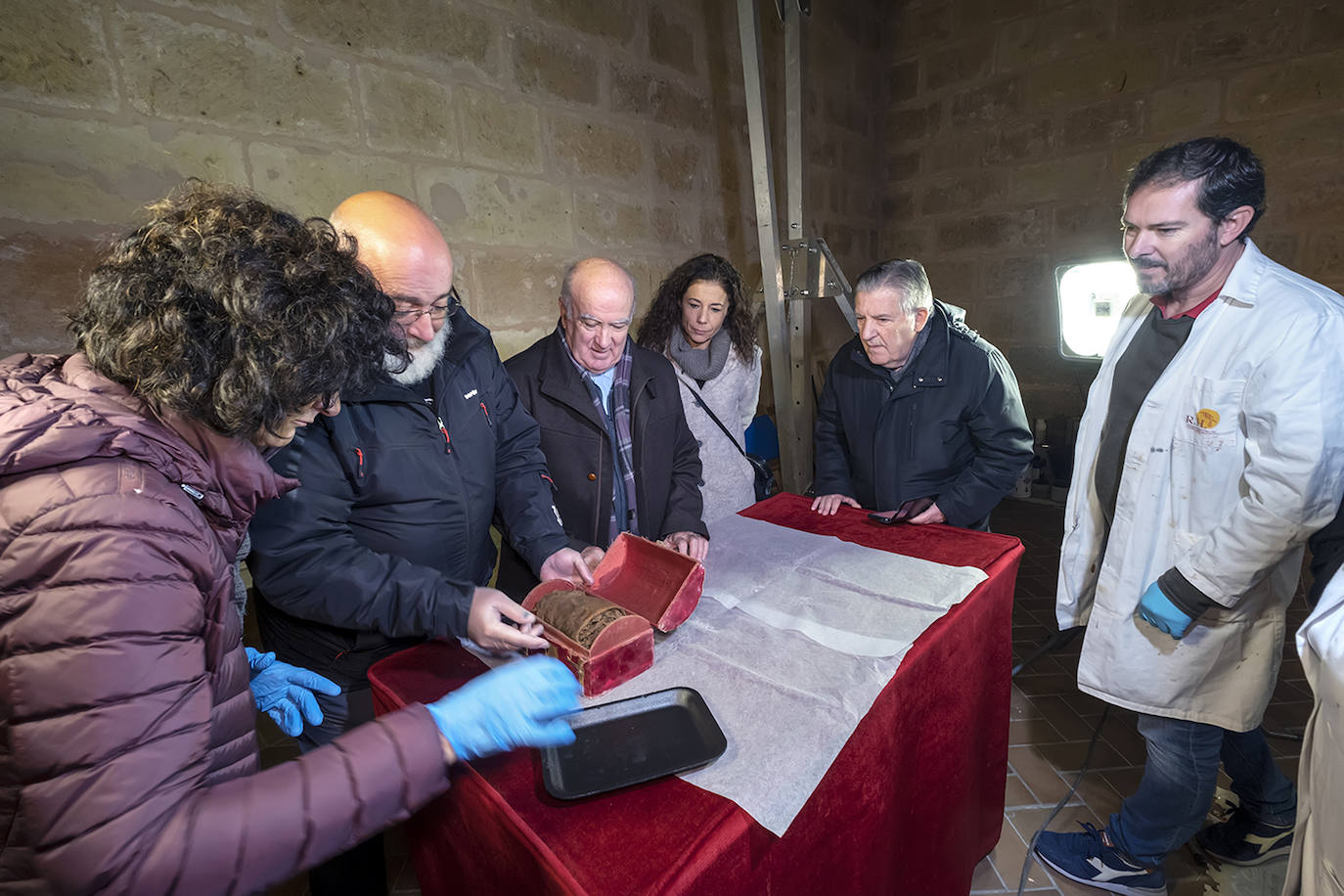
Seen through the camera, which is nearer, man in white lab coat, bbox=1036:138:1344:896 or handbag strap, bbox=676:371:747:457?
man in white lab coat, bbox=1036:138:1344:896

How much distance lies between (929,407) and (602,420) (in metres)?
1.16

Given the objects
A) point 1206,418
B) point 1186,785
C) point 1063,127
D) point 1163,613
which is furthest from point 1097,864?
point 1063,127

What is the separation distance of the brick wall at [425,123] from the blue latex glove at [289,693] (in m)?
1.47

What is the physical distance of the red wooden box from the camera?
45.3 inches

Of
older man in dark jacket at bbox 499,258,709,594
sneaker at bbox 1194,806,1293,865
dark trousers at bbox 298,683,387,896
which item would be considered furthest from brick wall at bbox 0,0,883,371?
sneaker at bbox 1194,806,1293,865

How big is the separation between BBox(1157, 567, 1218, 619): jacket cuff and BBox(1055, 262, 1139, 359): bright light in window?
2.93 metres

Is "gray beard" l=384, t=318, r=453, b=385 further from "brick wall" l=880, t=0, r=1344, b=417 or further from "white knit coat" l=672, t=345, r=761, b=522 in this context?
"brick wall" l=880, t=0, r=1344, b=417

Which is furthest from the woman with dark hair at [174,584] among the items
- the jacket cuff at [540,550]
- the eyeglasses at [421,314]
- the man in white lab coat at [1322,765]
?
the man in white lab coat at [1322,765]

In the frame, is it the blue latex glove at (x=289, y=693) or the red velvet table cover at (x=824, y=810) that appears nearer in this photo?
the red velvet table cover at (x=824, y=810)

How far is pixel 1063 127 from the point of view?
15.1ft

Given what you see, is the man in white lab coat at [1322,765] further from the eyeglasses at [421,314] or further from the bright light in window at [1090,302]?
the bright light in window at [1090,302]

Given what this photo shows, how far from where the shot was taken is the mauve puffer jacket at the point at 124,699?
2.07 feet

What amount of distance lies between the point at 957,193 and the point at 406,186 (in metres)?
4.33

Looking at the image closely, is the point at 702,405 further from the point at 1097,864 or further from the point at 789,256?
the point at 1097,864
